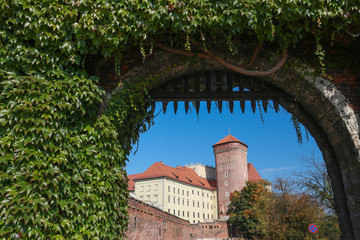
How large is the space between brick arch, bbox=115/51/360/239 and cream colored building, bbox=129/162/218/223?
44457mm

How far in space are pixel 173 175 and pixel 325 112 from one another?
5112 cm

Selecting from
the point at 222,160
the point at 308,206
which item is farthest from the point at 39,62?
the point at 222,160

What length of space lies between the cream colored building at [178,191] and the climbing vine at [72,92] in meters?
45.3

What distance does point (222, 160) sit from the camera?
183ft

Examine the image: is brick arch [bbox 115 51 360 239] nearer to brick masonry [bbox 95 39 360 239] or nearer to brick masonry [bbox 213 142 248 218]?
brick masonry [bbox 95 39 360 239]

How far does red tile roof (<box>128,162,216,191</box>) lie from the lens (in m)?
52.9

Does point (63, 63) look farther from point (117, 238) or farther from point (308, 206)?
point (308, 206)

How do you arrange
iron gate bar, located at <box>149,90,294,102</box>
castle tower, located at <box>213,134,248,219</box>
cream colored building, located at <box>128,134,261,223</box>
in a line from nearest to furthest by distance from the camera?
iron gate bar, located at <box>149,90,294,102</box>, cream colored building, located at <box>128,134,261,223</box>, castle tower, located at <box>213,134,248,219</box>

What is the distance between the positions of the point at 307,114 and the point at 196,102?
1781 mm

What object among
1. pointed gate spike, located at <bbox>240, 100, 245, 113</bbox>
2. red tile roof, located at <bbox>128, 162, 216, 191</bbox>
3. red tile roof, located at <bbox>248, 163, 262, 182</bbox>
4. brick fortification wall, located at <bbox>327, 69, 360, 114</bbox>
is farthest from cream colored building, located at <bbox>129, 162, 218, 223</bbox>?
brick fortification wall, located at <bbox>327, 69, 360, 114</bbox>

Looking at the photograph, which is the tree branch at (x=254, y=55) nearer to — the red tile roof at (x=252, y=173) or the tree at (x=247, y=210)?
the tree at (x=247, y=210)

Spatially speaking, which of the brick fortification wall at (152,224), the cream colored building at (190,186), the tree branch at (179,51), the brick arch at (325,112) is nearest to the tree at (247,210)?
the cream colored building at (190,186)

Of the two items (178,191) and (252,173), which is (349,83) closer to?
(178,191)

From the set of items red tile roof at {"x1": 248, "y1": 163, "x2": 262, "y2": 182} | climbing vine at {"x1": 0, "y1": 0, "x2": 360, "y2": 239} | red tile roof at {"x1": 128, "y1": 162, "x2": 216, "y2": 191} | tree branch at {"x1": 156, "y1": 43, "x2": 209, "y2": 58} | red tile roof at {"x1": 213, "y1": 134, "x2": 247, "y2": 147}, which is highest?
red tile roof at {"x1": 213, "y1": 134, "x2": 247, "y2": 147}
